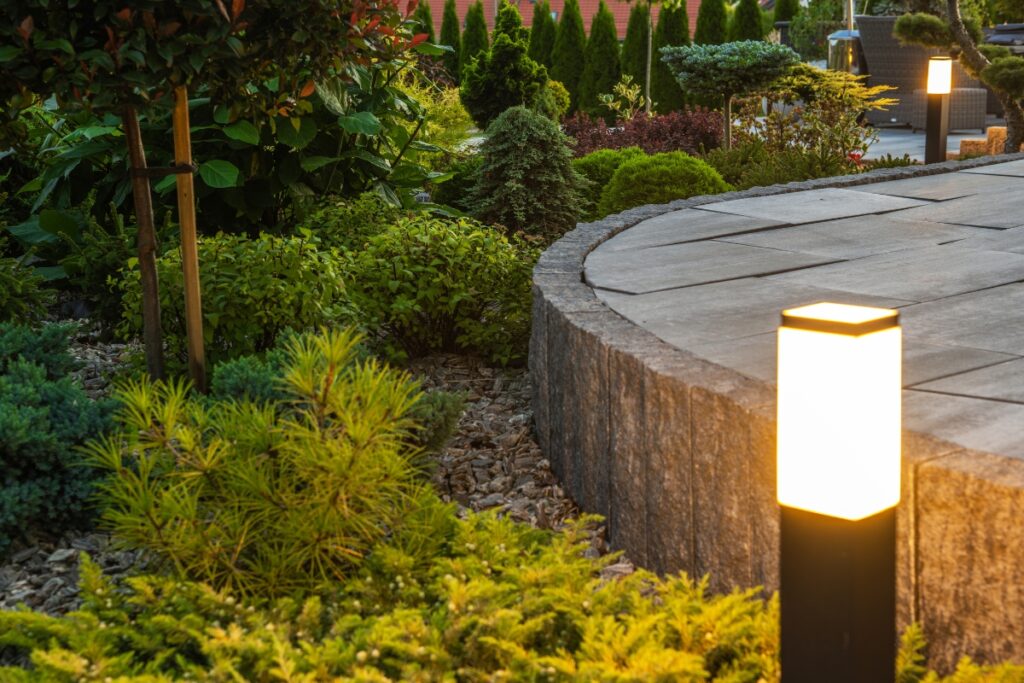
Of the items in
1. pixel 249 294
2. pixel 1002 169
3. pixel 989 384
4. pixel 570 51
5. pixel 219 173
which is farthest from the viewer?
pixel 570 51

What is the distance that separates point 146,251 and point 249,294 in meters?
0.42

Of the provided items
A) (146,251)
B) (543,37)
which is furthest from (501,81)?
(543,37)

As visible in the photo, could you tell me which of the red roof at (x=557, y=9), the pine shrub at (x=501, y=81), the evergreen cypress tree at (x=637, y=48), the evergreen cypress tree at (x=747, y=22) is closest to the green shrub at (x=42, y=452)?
the pine shrub at (x=501, y=81)

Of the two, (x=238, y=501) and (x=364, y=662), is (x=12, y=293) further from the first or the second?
(x=364, y=662)

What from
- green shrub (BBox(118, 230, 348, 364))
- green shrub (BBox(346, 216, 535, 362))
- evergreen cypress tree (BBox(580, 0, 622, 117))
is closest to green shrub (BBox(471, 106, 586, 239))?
green shrub (BBox(346, 216, 535, 362))

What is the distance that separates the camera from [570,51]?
2125 cm

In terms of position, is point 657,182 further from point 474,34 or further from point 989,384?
point 474,34

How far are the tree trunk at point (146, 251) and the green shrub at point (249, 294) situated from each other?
0.25m

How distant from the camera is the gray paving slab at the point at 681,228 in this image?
15.3 feet

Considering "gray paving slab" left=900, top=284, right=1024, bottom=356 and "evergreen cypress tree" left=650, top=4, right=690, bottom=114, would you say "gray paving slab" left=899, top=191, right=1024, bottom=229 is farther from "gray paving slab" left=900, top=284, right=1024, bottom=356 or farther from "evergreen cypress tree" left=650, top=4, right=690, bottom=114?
"evergreen cypress tree" left=650, top=4, right=690, bottom=114

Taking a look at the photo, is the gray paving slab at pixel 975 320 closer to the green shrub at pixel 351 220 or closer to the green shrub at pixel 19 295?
the green shrub at pixel 351 220

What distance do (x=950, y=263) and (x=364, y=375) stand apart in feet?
8.40

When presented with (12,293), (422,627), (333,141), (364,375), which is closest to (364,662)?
(422,627)

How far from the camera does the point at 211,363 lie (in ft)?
13.0
